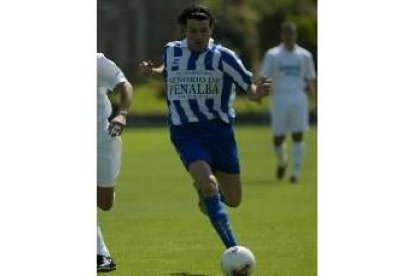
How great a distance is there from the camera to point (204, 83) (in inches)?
399

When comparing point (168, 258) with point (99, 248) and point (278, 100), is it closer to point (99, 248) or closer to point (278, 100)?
point (99, 248)

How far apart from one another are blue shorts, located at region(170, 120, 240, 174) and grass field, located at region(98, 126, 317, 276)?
0.87 meters

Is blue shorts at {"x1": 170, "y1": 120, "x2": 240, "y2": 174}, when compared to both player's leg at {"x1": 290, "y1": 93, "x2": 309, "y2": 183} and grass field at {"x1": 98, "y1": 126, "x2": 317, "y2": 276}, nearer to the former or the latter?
grass field at {"x1": 98, "y1": 126, "x2": 317, "y2": 276}

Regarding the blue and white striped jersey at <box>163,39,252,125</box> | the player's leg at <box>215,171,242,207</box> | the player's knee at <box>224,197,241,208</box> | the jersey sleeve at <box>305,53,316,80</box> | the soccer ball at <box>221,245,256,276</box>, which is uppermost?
the blue and white striped jersey at <box>163,39,252,125</box>

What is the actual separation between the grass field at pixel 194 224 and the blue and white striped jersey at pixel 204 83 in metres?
1.23

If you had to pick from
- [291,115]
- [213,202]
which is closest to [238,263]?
[213,202]

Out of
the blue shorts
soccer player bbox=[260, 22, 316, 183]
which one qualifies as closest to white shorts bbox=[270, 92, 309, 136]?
soccer player bbox=[260, 22, 316, 183]

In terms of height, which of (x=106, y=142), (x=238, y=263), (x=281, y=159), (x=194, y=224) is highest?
(x=106, y=142)

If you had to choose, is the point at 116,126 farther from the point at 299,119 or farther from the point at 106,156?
the point at 299,119

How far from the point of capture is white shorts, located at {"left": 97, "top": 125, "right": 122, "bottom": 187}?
10.3 m

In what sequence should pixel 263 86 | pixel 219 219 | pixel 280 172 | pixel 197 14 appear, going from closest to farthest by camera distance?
pixel 219 219 < pixel 263 86 < pixel 197 14 < pixel 280 172

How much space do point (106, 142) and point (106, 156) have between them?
0.36 feet

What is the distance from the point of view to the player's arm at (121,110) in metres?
9.50
